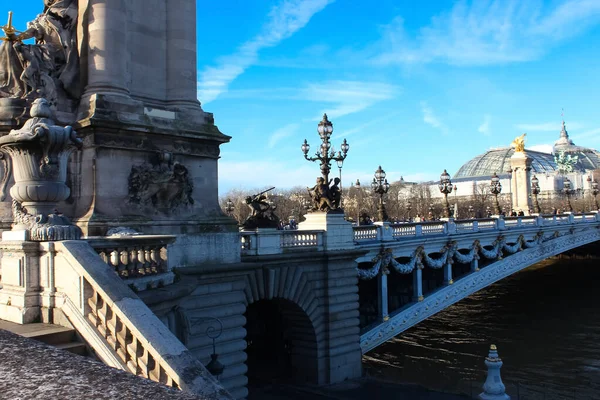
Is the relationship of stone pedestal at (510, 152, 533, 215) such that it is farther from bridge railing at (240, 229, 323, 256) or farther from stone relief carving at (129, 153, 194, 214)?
stone relief carving at (129, 153, 194, 214)

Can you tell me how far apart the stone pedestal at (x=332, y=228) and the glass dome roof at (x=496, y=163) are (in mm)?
136599

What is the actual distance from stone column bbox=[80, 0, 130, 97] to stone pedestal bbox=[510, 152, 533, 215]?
49.6 metres

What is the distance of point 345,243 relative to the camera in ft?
66.1

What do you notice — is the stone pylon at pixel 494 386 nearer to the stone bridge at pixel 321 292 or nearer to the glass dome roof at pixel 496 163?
the stone bridge at pixel 321 292

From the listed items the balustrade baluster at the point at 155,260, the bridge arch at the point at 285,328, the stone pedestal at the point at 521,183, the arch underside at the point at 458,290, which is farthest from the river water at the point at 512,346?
the balustrade baluster at the point at 155,260

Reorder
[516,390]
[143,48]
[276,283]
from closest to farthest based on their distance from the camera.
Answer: [143,48]
[276,283]
[516,390]

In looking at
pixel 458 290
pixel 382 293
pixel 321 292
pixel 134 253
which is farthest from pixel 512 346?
pixel 134 253

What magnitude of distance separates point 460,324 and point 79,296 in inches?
1306

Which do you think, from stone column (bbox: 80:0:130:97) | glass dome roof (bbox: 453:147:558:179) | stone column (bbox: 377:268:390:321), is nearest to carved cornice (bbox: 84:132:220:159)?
stone column (bbox: 80:0:130:97)

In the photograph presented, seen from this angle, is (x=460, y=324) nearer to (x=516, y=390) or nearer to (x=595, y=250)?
(x=516, y=390)

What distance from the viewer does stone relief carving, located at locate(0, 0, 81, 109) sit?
13852 millimetres

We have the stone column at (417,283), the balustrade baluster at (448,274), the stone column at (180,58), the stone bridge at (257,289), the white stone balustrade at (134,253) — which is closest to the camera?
the stone bridge at (257,289)

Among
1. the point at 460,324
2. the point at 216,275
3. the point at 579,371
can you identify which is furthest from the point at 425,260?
the point at 216,275

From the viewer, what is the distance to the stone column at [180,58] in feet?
52.1
